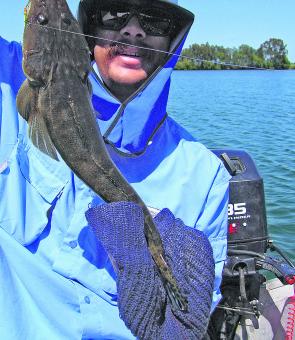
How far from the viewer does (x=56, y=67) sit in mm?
2100

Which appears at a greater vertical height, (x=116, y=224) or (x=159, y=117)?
(x=159, y=117)

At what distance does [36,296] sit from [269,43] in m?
111

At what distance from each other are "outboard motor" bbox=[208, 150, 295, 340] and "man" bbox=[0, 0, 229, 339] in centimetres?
80

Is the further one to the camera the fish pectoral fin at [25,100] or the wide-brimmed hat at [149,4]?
the wide-brimmed hat at [149,4]

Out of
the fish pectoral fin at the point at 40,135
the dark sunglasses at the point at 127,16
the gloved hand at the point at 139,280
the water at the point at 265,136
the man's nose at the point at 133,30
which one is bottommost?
the water at the point at 265,136

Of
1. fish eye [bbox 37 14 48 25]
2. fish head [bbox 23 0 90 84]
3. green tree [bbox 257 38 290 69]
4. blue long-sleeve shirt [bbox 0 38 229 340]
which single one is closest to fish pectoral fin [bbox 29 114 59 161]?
fish head [bbox 23 0 90 84]

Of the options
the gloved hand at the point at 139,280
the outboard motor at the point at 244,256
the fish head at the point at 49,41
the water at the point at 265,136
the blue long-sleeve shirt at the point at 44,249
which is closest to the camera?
the fish head at the point at 49,41

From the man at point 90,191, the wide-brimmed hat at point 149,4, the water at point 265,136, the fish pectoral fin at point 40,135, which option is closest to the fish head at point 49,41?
the fish pectoral fin at point 40,135

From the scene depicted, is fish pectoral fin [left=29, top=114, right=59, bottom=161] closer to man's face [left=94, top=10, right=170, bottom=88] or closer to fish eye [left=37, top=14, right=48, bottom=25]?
fish eye [left=37, top=14, right=48, bottom=25]

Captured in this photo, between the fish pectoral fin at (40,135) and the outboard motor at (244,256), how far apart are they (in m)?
2.05

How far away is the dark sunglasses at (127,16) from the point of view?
2830 millimetres

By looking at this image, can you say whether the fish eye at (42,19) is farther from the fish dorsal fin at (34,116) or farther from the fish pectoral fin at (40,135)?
the fish pectoral fin at (40,135)

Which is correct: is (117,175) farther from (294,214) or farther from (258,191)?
(294,214)

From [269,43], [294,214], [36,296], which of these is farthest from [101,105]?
[269,43]
